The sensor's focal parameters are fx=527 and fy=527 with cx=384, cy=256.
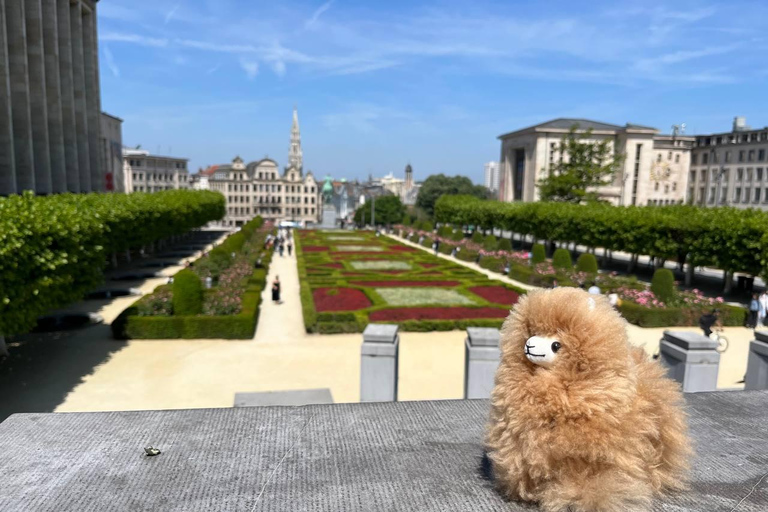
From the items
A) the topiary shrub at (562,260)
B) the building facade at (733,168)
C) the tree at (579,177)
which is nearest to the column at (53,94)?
the topiary shrub at (562,260)

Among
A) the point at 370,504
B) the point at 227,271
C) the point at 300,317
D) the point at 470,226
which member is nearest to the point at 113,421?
the point at 370,504

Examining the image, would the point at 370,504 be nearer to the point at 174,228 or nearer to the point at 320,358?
the point at 320,358

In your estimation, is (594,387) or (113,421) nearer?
(594,387)

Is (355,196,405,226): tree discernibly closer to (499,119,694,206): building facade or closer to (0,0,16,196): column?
(499,119,694,206): building facade

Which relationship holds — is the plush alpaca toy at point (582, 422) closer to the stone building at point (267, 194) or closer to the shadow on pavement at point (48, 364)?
the shadow on pavement at point (48, 364)

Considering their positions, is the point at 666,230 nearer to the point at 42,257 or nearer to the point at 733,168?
the point at 42,257

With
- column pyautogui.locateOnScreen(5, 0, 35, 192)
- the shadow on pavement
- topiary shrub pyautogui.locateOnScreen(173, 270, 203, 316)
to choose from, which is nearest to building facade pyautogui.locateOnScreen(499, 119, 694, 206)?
column pyautogui.locateOnScreen(5, 0, 35, 192)

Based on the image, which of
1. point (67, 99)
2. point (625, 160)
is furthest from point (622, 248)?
point (625, 160)
